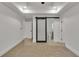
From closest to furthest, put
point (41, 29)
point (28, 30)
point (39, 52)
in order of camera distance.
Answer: point (39, 52)
point (41, 29)
point (28, 30)

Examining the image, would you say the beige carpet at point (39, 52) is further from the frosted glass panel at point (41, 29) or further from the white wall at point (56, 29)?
the white wall at point (56, 29)

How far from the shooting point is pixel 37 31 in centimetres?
589

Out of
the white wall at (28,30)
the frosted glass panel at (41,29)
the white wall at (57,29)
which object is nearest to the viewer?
the frosted glass panel at (41,29)

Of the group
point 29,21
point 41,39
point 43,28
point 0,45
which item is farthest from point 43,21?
point 0,45

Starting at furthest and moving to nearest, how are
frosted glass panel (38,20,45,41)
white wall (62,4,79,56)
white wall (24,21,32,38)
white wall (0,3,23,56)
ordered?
white wall (24,21,32,38) → frosted glass panel (38,20,45,41) → white wall (62,4,79,56) → white wall (0,3,23,56)

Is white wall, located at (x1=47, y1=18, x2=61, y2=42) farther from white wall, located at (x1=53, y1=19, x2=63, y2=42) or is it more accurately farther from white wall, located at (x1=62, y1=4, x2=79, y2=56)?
white wall, located at (x1=62, y1=4, x2=79, y2=56)

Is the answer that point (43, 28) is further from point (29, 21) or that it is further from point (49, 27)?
point (29, 21)

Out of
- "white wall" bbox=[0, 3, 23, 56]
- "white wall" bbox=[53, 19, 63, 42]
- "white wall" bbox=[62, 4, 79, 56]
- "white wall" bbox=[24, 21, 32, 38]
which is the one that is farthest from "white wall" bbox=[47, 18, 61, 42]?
"white wall" bbox=[0, 3, 23, 56]

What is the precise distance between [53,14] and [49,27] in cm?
148

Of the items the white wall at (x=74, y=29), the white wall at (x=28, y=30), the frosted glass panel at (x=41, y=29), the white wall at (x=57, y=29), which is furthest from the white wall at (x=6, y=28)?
the white wall at (x=28, y=30)

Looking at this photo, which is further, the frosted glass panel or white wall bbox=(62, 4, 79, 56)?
the frosted glass panel

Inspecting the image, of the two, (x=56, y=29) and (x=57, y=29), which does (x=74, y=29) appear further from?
(x=56, y=29)

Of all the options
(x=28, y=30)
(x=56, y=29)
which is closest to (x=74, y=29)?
(x=56, y=29)

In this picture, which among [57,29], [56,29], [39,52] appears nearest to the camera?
[39,52]
